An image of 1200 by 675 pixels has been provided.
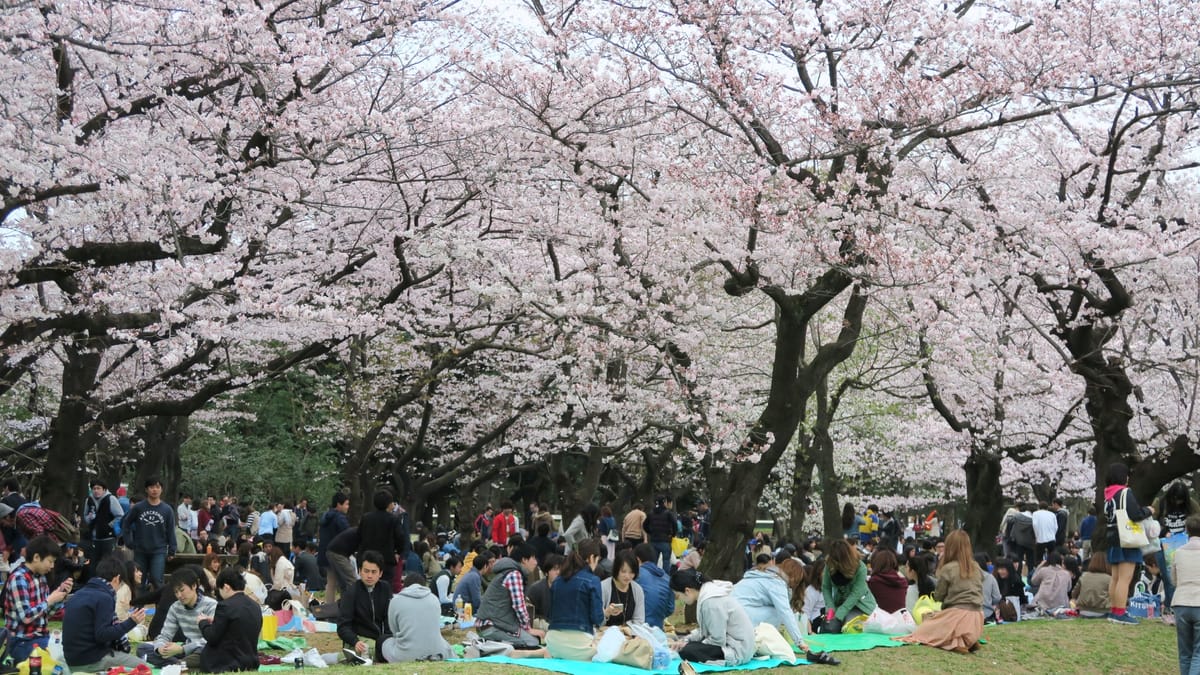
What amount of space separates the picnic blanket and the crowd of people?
4.1 inches

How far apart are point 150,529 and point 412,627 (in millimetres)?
4872

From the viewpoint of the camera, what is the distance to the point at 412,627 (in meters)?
8.84

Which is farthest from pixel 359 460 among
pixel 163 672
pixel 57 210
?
pixel 163 672

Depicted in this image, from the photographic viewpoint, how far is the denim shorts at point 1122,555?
1220cm

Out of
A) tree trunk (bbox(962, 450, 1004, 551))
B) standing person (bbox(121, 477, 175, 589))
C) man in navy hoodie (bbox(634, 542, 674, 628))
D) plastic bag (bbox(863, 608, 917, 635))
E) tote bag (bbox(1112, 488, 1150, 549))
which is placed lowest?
plastic bag (bbox(863, 608, 917, 635))

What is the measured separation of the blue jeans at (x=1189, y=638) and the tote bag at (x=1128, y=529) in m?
2.85

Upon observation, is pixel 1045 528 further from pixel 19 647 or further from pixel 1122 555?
pixel 19 647

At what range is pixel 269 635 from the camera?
1008 centimetres

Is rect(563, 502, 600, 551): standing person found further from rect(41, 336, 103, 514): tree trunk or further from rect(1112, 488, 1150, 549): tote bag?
rect(1112, 488, 1150, 549): tote bag

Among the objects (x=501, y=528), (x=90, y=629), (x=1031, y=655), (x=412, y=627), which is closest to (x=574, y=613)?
(x=412, y=627)

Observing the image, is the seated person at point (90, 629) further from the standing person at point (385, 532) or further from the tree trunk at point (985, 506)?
the tree trunk at point (985, 506)

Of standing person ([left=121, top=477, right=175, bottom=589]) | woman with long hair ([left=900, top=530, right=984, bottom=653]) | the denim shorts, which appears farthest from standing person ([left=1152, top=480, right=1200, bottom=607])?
standing person ([left=121, top=477, right=175, bottom=589])

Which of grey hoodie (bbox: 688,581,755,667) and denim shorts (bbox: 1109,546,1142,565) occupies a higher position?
denim shorts (bbox: 1109,546,1142,565)

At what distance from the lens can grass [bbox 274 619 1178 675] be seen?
925 centimetres
